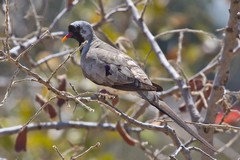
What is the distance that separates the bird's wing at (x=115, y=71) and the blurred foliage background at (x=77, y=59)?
582 mm

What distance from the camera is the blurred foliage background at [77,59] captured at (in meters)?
5.30

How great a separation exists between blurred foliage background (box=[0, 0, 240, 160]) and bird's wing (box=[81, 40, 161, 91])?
0.58m

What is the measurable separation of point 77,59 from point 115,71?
130 cm

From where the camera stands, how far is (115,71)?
3.51m

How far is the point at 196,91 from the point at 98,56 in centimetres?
59

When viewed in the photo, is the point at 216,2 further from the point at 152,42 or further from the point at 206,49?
the point at 152,42

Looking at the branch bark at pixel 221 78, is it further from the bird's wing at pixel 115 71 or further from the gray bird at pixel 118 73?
the bird's wing at pixel 115 71

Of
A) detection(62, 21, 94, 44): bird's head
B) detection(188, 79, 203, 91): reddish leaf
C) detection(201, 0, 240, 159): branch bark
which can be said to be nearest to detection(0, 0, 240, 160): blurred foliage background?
detection(62, 21, 94, 44): bird's head

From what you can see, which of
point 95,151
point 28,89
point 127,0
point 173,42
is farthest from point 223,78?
point 173,42

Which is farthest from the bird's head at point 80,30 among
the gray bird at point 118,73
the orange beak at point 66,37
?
the gray bird at point 118,73

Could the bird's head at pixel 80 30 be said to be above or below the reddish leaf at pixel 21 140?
above

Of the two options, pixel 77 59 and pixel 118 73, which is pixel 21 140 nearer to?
pixel 118 73

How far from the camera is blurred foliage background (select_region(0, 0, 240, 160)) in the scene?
17.4 feet

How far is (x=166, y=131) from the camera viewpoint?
2873 mm
